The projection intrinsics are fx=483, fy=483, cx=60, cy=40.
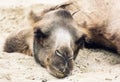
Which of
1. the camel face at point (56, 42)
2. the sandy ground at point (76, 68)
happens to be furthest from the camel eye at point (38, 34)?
the sandy ground at point (76, 68)

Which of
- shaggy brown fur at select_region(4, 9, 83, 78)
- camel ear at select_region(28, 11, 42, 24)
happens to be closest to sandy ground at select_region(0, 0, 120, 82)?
shaggy brown fur at select_region(4, 9, 83, 78)

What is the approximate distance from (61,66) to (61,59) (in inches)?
2.7

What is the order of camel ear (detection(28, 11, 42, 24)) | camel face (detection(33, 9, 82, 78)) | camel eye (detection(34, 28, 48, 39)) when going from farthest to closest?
camel ear (detection(28, 11, 42, 24)) → camel eye (detection(34, 28, 48, 39)) → camel face (detection(33, 9, 82, 78))

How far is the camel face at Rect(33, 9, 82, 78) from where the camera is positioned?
4.71 meters

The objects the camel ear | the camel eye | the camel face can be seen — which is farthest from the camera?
the camel ear

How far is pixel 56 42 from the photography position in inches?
193

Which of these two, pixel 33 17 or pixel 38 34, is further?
pixel 33 17

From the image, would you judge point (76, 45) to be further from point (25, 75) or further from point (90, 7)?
point (90, 7)

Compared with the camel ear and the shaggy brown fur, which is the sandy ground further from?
the camel ear

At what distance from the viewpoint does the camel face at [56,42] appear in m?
4.71

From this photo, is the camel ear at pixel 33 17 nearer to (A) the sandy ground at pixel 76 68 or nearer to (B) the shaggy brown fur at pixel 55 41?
(B) the shaggy brown fur at pixel 55 41

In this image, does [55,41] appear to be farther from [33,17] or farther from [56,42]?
[33,17]

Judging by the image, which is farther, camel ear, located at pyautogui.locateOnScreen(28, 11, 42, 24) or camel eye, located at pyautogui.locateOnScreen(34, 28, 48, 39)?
camel ear, located at pyautogui.locateOnScreen(28, 11, 42, 24)

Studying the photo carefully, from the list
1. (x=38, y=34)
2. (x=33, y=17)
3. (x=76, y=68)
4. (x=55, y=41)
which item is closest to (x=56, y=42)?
(x=55, y=41)
